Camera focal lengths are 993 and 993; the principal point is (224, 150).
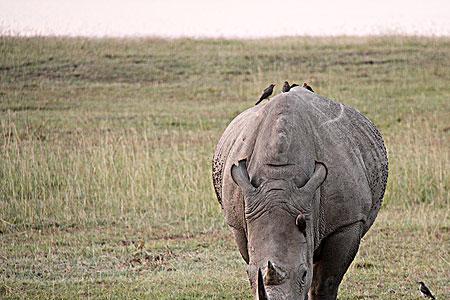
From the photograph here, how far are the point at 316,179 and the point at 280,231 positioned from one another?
0.42 meters

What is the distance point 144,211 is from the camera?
41.5 ft

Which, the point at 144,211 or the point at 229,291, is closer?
the point at 229,291

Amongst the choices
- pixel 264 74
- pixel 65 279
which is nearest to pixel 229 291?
pixel 65 279

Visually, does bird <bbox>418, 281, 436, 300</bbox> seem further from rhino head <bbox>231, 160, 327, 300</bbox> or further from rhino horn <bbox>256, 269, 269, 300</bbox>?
rhino horn <bbox>256, 269, 269, 300</bbox>

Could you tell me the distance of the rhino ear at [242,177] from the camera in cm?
541

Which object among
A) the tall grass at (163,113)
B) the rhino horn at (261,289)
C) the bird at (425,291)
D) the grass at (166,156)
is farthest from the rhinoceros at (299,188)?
the tall grass at (163,113)

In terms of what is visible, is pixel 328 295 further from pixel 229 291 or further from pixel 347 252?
pixel 229 291

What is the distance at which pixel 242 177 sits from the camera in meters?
5.45

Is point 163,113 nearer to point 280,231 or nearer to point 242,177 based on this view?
point 242,177

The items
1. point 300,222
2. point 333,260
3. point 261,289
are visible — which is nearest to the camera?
point 261,289

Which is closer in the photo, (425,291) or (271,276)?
(271,276)

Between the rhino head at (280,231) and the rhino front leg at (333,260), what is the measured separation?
2.84ft

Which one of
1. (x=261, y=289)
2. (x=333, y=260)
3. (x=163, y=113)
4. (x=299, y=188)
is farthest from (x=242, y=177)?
(x=163, y=113)

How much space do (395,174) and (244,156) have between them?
7.99m
